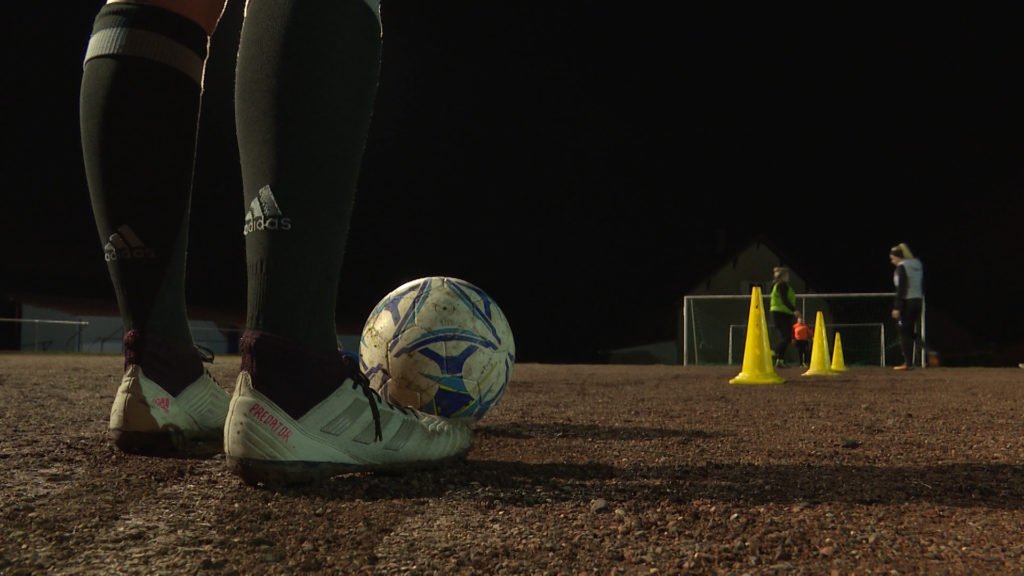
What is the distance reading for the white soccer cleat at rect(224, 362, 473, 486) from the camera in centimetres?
148

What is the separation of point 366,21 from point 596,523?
3.74 ft

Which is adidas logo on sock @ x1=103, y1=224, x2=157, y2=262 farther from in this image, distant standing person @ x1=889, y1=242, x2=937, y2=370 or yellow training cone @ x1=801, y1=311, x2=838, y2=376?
distant standing person @ x1=889, y1=242, x2=937, y2=370

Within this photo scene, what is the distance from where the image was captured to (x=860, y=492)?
62.6 inches

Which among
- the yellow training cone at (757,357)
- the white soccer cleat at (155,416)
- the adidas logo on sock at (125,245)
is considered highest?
the adidas logo on sock at (125,245)

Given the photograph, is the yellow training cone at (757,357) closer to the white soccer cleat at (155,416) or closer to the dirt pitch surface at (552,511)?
the dirt pitch surface at (552,511)

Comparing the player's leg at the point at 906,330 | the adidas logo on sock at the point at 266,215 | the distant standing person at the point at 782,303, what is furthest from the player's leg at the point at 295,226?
the player's leg at the point at 906,330

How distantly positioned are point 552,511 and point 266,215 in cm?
82

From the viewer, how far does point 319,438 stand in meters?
1.53

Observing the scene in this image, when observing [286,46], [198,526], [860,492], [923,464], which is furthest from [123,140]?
[923,464]

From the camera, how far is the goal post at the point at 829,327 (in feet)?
56.3

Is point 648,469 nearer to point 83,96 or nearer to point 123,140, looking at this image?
point 123,140

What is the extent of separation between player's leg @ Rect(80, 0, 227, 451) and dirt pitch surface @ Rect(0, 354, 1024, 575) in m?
0.15

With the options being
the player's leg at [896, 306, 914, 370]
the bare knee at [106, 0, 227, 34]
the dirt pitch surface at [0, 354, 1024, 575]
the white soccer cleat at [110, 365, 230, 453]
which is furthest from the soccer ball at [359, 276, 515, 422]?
the player's leg at [896, 306, 914, 370]

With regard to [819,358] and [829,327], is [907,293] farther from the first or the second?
[829,327]
